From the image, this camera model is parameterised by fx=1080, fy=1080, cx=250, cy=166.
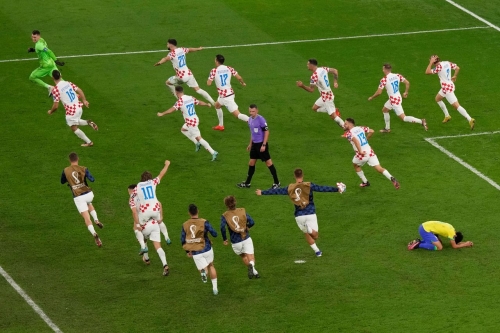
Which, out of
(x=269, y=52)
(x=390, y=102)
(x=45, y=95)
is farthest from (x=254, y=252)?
(x=269, y=52)

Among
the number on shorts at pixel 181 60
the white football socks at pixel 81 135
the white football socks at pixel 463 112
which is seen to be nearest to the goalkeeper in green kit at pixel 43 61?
the white football socks at pixel 81 135

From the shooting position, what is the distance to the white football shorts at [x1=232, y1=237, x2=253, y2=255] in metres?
24.3

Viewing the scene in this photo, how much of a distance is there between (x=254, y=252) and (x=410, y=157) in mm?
7564

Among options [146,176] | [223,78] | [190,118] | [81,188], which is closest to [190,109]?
[190,118]

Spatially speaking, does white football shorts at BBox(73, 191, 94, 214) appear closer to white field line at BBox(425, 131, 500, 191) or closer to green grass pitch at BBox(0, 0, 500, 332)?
green grass pitch at BBox(0, 0, 500, 332)

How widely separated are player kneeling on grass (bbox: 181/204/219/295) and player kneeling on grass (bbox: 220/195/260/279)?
0.40 metres

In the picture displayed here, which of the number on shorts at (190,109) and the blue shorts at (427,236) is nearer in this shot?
the blue shorts at (427,236)

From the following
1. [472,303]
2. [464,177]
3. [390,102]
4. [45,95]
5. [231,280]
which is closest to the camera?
[472,303]

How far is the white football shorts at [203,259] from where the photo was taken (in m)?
23.8

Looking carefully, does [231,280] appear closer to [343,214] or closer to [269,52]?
[343,214]

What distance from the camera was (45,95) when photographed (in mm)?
36406

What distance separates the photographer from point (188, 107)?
31219mm

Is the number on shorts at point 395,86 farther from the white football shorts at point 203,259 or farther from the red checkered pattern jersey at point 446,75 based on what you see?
the white football shorts at point 203,259

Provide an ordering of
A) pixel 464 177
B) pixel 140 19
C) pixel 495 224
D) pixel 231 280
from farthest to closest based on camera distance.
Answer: pixel 140 19 < pixel 464 177 < pixel 495 224 < pixel 231 280
